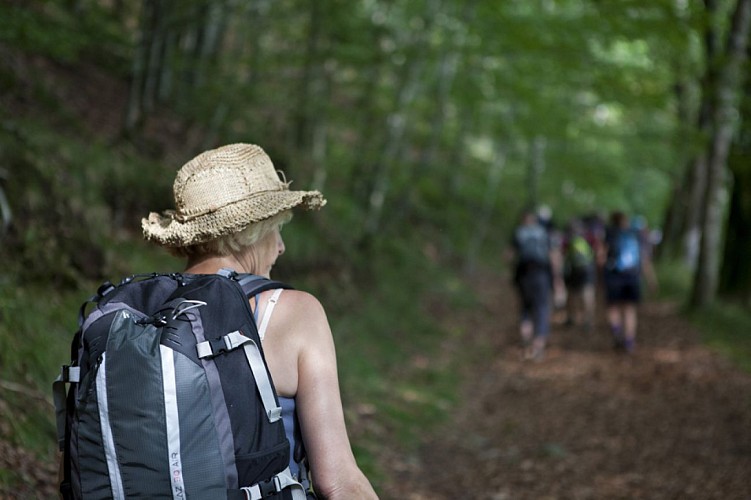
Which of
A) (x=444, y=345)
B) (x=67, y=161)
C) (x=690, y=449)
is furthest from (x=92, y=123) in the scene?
(x=690, y=449)

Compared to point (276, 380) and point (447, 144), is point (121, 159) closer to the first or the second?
point (276, 380)

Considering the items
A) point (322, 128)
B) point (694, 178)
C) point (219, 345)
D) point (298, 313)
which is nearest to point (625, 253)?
point (322, 128)

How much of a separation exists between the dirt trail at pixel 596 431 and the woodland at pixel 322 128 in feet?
1.97

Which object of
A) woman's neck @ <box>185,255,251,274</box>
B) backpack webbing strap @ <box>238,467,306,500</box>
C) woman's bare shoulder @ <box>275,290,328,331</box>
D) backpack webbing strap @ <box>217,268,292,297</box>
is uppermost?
woman's neck @ <box>185,255,251,274</box>

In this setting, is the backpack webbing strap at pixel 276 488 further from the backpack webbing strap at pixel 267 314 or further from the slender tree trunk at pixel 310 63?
the slender tree trunk at pixel 310 63

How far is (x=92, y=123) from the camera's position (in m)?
10.8

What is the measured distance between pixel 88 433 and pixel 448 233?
23.3 m

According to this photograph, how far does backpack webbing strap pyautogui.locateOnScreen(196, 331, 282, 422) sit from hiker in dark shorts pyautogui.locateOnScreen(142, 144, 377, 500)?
4.5 inches

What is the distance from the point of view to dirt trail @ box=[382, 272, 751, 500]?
6.33 meters

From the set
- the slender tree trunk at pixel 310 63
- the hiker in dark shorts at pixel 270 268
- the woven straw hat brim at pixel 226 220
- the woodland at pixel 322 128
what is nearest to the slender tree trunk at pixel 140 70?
the woodland at pixel 322 128

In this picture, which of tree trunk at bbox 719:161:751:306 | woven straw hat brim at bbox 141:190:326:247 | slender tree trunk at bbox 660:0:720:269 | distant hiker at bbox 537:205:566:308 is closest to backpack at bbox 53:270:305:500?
woven straw hat brim at bbox 141:190:326:247

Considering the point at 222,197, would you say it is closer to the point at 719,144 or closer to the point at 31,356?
the point at 31,356

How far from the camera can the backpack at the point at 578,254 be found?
44.2 feet

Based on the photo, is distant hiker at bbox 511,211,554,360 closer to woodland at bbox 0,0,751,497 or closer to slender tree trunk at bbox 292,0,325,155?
woodland at bbox 0,0,751,497
